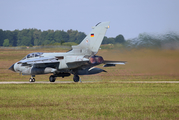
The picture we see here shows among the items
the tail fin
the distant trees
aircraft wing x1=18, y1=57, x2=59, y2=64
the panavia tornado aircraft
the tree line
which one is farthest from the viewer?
the tree line

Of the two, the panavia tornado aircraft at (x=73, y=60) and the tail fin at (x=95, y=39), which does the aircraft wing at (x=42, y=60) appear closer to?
the panavia tornado aircraft at (x=73, y=60)

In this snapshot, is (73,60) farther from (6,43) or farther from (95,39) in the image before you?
A: (6,43)

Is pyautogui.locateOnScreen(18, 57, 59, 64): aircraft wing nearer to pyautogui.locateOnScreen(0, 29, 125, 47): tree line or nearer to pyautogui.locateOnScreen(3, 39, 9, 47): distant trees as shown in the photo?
pyautogui.locateOnScreen(0, 29, 125, 47): tree line

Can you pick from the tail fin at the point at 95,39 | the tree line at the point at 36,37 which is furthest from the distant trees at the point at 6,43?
the tail fin at the point at 95,39

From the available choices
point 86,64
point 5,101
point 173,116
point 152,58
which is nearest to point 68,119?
point 173,116

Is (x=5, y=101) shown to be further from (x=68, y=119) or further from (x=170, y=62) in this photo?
(x=170, y=62)

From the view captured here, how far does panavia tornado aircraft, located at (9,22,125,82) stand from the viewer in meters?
28.8

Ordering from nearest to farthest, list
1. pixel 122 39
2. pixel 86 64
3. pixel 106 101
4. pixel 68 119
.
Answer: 1. pixel 68 119
2. pixel 106 101
3. pixel 86 64
4. pixel 122 39

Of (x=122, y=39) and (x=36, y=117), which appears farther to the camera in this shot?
(x=122, y=39)

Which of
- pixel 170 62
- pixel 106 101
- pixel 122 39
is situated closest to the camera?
pixel 106 101

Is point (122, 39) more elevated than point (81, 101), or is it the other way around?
point (122, 39)

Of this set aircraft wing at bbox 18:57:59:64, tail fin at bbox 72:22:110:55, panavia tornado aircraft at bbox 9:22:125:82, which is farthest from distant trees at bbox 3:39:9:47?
tail fin at bbox 72:22:110:55

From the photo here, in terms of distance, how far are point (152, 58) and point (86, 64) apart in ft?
23.5

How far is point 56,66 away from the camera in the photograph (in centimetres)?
3056
